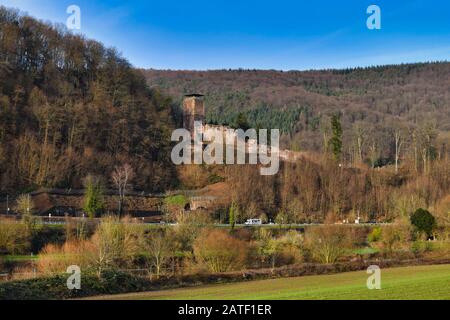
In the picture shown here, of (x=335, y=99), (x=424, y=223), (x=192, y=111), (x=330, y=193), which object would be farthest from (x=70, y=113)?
(x=335, y=99)

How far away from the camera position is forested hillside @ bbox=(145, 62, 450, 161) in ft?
404

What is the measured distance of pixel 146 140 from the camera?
2889 inches

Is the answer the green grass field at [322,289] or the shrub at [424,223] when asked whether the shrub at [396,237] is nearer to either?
the shrub at [424,223]

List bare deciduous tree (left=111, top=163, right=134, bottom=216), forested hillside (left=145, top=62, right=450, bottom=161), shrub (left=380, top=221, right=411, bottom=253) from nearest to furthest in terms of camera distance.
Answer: shrub (left=380, top=221, right=411, bottom=253) → bare deciduous tree (left=111, top=163, right=134, bottom=216) → forested hillside (left=145, top=62, right=450, bottom=161)

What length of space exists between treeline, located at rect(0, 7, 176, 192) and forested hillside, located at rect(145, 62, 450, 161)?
36759 mm

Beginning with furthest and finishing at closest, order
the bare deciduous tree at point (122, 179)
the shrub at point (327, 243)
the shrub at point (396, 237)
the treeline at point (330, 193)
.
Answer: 1. the treeline at point (330, 193)
2. the bare deciduous tree at point (122, 179)
3. the shrub at point (396, 237)
4. the shrub at point (327, 243)

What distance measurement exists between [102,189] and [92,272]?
93.9ft

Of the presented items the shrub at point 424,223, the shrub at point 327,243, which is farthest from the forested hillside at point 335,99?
the shrub at point 327,243

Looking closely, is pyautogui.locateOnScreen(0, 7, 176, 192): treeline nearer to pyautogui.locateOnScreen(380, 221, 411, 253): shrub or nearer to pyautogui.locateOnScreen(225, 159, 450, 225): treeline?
pyautogui.locateOnScreen(225, 159, 450, 225): treeline

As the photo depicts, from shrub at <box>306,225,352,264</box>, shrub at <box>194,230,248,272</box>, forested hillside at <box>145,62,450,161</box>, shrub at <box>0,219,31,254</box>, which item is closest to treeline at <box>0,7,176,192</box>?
shrub at <box>0,219,31,254</box>

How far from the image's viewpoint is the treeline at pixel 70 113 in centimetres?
6059

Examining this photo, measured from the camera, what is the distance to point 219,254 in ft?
114

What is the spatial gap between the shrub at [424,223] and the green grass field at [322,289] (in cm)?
1622

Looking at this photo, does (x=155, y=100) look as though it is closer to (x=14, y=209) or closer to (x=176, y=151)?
(x=176, y=151)
